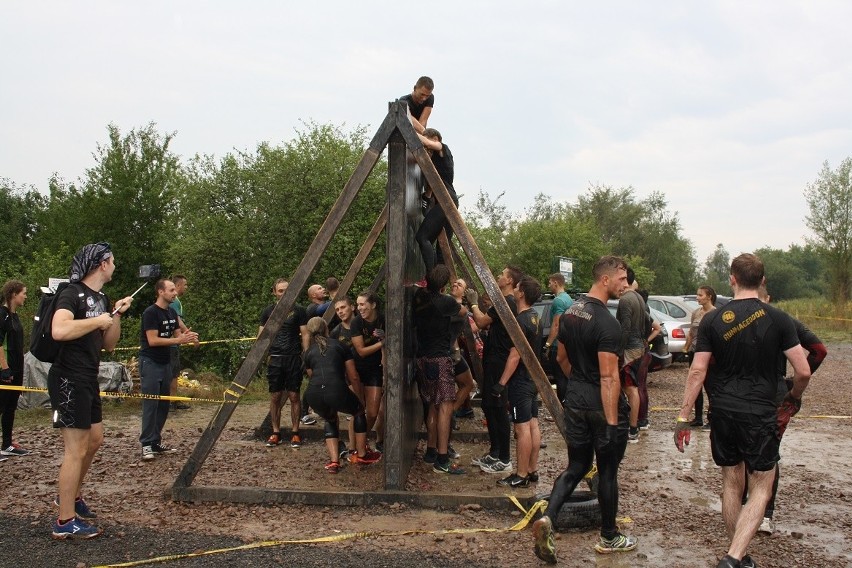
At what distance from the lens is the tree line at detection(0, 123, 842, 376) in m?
18.9

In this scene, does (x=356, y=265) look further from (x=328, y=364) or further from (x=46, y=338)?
(x=46, y=338)

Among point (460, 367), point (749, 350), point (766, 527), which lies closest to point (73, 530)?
point (460, 367)

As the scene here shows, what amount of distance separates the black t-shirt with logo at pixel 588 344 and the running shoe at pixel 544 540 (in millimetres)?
820

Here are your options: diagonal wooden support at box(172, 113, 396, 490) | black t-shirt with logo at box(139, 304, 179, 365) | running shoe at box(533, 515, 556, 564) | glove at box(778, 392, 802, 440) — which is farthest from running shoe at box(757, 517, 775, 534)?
black t-shirt with logo at box(139, 304, 179, 365)

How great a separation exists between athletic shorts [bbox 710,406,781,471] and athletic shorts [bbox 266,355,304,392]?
5.04m

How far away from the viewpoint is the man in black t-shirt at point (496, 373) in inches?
265

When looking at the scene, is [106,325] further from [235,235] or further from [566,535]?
[235,235]

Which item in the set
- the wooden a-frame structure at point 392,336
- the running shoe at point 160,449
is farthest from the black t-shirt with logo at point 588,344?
the running shoe at point 160,449

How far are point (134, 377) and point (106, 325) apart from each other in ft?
27.9

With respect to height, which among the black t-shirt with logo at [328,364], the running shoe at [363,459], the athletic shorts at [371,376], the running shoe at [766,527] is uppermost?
the black t-shirt with logo at [328,364]

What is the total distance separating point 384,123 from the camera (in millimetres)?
6254

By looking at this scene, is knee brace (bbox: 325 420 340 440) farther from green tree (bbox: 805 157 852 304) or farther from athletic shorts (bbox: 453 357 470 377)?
green tree (bbox: 805 157 852 304)

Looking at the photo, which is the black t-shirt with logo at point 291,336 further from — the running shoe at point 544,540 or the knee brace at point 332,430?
the running shoe at point 544,540

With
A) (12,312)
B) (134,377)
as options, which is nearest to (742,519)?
(12,312)
